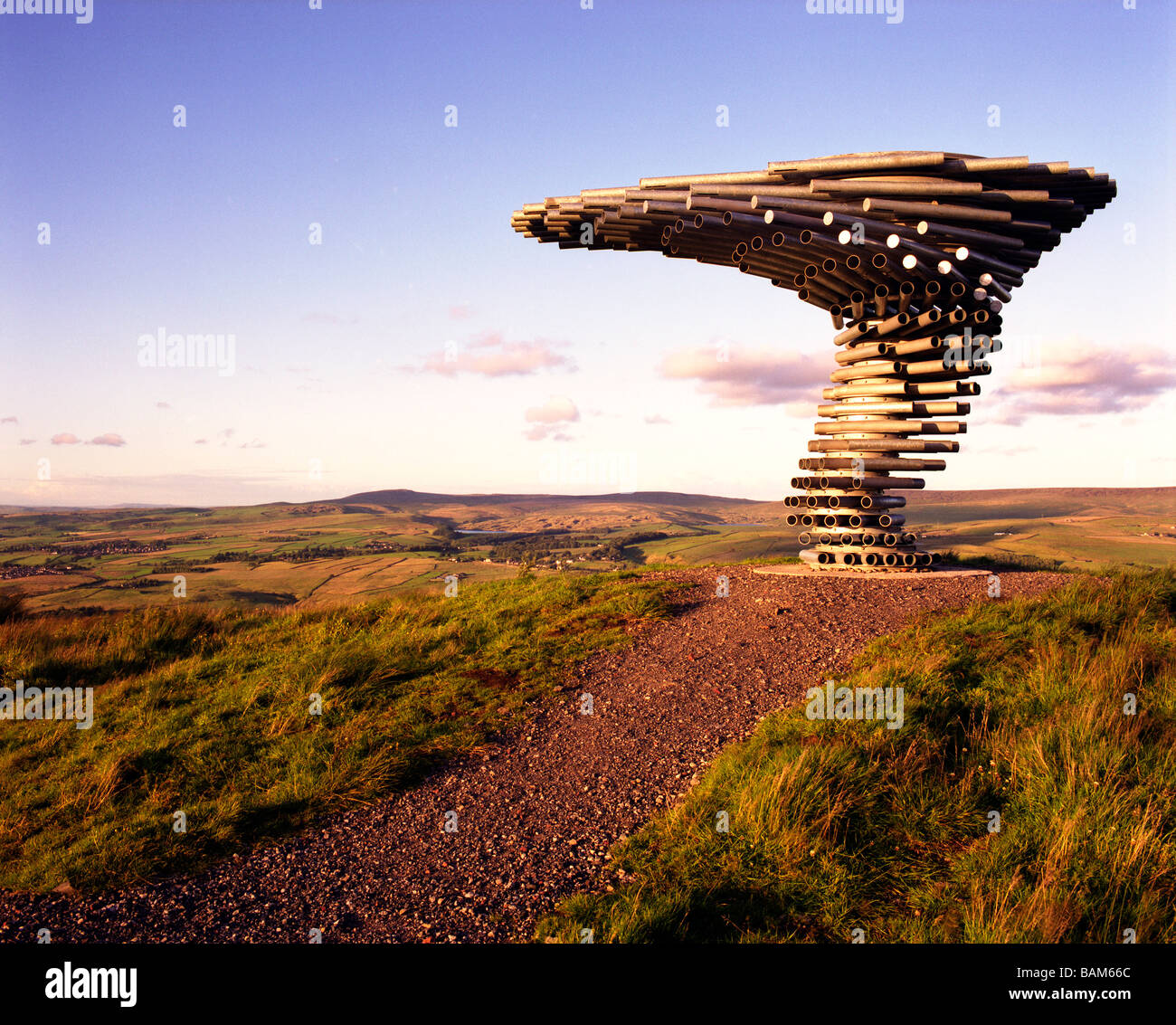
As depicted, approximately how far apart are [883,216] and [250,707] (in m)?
11.8

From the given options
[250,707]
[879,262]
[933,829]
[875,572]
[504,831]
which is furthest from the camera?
[875,572]

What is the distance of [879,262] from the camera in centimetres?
1213

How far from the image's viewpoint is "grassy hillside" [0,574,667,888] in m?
6.27

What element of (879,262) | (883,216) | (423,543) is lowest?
(423,543)

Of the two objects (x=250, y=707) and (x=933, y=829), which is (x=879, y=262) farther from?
(x=250, y=707)

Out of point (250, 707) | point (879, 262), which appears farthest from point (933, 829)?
point (879, 262)

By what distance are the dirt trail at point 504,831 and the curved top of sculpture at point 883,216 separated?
6328 millimetres

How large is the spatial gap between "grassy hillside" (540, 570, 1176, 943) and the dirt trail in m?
0.46

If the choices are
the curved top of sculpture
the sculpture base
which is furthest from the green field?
the curved top of sculpture

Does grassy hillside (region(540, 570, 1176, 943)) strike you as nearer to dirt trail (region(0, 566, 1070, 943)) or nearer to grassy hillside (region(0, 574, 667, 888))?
dirt trail (region(0, 566, 1070, 943))

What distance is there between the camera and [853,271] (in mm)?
12883

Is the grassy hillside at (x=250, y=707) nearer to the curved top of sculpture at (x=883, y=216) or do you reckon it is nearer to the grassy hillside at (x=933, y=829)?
the grassy hillside at (x=933, y=829)
